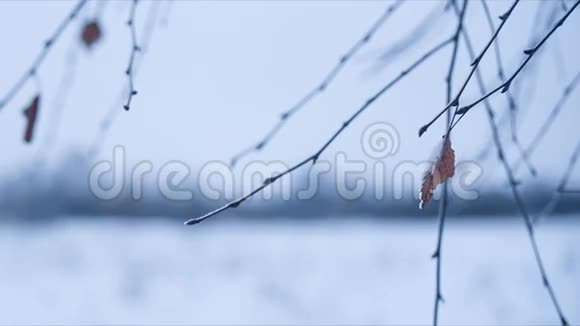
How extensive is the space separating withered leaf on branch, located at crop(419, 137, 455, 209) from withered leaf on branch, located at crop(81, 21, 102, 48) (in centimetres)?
39

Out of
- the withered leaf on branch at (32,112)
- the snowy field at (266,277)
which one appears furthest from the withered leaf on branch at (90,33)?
the snowy field at (266,277)

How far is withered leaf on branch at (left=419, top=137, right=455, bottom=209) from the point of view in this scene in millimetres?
582

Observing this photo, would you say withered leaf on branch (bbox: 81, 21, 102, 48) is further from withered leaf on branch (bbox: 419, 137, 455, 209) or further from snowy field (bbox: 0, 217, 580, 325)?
snowy field (bbox: 0, 217, 580, 325)

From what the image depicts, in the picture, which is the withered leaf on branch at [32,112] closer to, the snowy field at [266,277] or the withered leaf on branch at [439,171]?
the withered leaf on branch at [439,171]

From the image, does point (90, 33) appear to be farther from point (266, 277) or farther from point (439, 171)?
point (266, 277)

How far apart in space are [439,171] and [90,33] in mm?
A: 401

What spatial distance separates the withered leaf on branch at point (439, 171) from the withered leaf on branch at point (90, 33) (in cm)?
39

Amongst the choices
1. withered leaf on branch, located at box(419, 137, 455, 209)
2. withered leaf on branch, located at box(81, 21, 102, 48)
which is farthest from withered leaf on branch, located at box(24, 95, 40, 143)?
withered leaf on branch, located at box(419, 137, 455, 209)

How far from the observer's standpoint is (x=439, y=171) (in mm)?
585

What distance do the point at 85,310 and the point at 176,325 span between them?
0.35m

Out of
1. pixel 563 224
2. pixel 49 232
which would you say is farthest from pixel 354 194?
pixel 49 232

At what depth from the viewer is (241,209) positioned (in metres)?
4.09

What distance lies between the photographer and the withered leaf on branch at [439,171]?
0.58m

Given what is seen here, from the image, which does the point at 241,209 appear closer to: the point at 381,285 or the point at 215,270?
the point at 215,270
